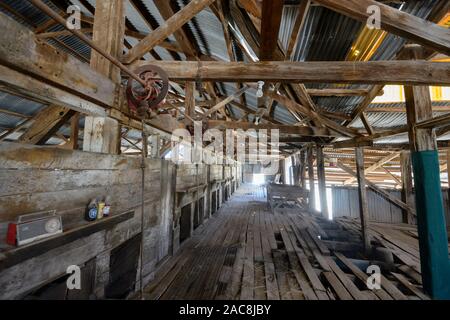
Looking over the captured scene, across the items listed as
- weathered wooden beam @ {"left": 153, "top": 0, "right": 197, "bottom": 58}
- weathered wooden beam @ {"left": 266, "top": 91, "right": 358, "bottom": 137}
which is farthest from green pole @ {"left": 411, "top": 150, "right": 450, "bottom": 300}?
weathered wooden beam @ {"left": 153, "top": 0, "right": 197, "bottom": 58}

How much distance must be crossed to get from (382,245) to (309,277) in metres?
3.52

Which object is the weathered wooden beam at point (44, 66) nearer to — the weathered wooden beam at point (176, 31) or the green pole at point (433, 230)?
the weathered wooden beam at point (176, 31)

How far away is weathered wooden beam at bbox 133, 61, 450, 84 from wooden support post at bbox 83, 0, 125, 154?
1.06 m

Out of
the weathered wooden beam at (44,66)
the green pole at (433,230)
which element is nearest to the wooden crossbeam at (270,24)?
the weathered wooden beam at (44,66)

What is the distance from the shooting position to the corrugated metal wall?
785 centimetres

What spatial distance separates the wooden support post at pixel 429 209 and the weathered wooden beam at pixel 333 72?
118 cm

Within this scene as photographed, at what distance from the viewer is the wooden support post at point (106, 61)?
6.66 feet

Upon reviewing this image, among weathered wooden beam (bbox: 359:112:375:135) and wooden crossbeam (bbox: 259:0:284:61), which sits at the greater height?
wooden crossbeam (bbox: 259:0:284:61)

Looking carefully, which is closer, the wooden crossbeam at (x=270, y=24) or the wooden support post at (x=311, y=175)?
the wooden crossbeam at (x=270, y=24)

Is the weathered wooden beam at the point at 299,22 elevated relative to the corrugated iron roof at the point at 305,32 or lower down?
lower down

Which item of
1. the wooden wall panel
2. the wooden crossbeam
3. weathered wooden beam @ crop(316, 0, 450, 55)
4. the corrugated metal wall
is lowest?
the corrugated metal wall

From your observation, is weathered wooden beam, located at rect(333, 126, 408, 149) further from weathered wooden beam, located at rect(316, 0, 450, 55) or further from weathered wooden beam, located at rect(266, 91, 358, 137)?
weathered wooden beam, located at rect(316, 0, 450, 55)
